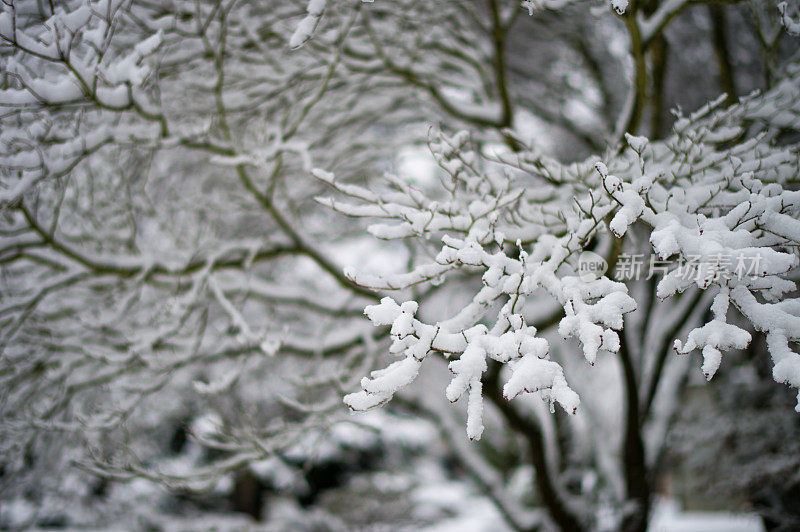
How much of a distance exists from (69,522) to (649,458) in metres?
9.39

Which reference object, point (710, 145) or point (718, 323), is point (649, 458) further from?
point (718, 323)

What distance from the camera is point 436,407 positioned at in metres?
4.94

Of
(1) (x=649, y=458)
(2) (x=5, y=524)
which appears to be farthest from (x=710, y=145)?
(2) (x=5, y=524)

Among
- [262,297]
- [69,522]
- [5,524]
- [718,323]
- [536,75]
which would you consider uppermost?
[536,75]

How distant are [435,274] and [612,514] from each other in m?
4.24

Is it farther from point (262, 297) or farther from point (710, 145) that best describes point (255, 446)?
point (710, 145)

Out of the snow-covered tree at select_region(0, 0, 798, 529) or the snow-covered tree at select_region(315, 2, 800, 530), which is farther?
the snow-covered tree at select_region(0, 0, 798, 529)

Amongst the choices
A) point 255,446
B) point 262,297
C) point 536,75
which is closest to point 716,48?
point 536,75

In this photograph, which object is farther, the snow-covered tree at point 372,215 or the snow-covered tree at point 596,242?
the snow-covered tree at point 372,215

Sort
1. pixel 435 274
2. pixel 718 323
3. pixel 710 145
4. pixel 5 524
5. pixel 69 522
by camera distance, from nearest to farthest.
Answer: pixel 718 323 < pixel 435 274 < pixel 710 145 < pixel 5 524 < pixel 69 522

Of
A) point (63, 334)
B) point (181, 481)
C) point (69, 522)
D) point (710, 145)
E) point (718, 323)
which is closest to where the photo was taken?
point (718, 323)

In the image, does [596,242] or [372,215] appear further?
[596,242]

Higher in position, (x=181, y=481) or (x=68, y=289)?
(x=68, y=289)

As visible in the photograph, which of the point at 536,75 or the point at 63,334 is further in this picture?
the point at 536,75
